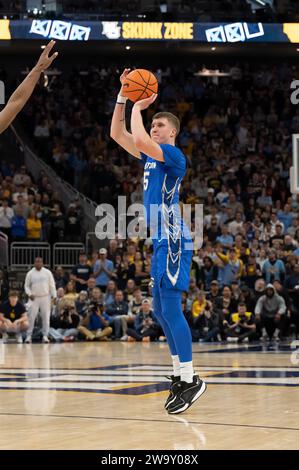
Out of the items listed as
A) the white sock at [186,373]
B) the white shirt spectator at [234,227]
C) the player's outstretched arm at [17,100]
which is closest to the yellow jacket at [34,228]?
the white shirt spectator at [234,227]

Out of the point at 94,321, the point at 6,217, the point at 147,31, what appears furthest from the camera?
the point at 147,31

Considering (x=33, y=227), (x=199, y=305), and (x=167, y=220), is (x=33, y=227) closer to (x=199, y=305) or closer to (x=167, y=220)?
(x=199, y=305)

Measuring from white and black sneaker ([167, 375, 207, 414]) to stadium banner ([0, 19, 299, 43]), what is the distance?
70.0ft

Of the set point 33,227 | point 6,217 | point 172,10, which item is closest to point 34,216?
point 33,227

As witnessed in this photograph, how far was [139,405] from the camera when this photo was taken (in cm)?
789

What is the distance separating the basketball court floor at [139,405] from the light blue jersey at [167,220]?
117cm

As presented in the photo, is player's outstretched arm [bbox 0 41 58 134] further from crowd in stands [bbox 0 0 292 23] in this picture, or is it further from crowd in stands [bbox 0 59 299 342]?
crowd in stands [bbox 0 0 292 23]

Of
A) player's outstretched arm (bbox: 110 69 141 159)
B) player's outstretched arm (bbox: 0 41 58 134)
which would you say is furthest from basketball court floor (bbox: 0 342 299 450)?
player's outstretched arm (bbox: 110 69 141 159)

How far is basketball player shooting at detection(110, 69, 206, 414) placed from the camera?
25.1ft

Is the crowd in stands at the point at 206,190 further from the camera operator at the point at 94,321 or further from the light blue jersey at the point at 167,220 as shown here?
the light blue jersey at the point at 167,220

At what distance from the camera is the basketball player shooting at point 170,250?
302 inches

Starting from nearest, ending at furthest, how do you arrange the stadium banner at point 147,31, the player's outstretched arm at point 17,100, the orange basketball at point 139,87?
the player's outstretched arm at point 17,100
the orange basketball at point 139,87
the stadium banner at point 147,31

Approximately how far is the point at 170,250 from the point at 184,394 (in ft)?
3.93

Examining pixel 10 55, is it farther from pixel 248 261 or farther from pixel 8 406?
pixel 8 406
